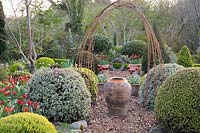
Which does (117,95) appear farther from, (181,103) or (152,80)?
(181,103)

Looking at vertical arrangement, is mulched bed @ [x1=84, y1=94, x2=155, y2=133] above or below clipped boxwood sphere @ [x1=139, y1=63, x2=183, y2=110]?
below

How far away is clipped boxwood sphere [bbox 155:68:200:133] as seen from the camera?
4.65 meters

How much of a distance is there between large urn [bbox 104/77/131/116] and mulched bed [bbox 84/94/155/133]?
0.15 metres

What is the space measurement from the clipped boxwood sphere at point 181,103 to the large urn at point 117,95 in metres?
1.16

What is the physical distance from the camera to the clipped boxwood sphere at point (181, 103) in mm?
4652

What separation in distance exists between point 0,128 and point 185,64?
8.89 meters

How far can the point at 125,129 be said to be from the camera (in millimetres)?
5641

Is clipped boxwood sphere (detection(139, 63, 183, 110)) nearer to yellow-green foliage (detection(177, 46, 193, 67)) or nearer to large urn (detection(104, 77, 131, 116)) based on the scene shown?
large urn (detection(104, 77, 131, 116))

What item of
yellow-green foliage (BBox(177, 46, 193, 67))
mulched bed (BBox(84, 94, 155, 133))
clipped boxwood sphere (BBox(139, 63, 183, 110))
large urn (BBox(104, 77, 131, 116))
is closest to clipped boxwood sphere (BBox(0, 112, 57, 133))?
mulched bed (BBox(84, 94, 155, 133))

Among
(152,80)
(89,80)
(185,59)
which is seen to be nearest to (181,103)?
(152,80)

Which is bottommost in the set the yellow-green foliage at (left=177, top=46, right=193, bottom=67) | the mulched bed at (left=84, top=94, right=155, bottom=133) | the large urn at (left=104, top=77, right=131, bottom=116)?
the mulched bed at (left=84, top=94, right=155, bottom=133)

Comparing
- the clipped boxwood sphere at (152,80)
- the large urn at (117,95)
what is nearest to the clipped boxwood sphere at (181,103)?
the large urn at (117,95)

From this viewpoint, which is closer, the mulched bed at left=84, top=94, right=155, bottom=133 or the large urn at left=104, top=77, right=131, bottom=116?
the mulched bed at left=84, top=94, right=155, bottom=133

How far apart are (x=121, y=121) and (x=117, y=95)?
492 millimetres
